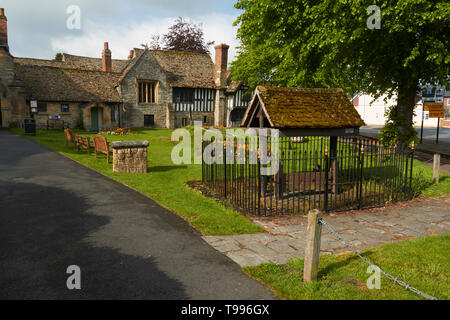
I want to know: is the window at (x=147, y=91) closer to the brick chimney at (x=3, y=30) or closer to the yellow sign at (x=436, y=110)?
the brick chimney at (x=3, y=30)

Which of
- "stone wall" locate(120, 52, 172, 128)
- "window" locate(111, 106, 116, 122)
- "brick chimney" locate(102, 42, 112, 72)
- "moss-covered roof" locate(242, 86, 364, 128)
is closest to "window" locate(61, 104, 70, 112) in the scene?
"window" locate(111, 106, 116, 122)

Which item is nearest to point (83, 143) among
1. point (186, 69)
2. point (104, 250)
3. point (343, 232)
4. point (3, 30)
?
point (104, 250)

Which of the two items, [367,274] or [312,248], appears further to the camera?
[367,274]

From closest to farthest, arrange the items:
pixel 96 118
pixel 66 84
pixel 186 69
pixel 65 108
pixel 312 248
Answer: pixel 312 248, pixel 65 108, pixel 66 84, pixel 96 118, pixel 186 69

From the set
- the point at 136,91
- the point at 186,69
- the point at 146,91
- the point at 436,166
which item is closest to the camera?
the point at 436,166

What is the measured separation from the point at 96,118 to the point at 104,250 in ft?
107

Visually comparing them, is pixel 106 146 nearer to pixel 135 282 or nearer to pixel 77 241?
pixel 77 241

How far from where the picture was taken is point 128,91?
37.5 metres

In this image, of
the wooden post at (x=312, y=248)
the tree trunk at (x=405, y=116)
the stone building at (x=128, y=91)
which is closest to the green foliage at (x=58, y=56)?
the stone building at (x=128, y=91)

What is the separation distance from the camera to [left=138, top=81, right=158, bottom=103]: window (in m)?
38.5

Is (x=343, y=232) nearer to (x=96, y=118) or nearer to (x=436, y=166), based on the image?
(x=436, y=166)

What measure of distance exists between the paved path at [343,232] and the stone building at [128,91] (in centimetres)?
3134

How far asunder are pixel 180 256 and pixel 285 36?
13.8 metres

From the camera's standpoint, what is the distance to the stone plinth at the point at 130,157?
12898 millimetres
